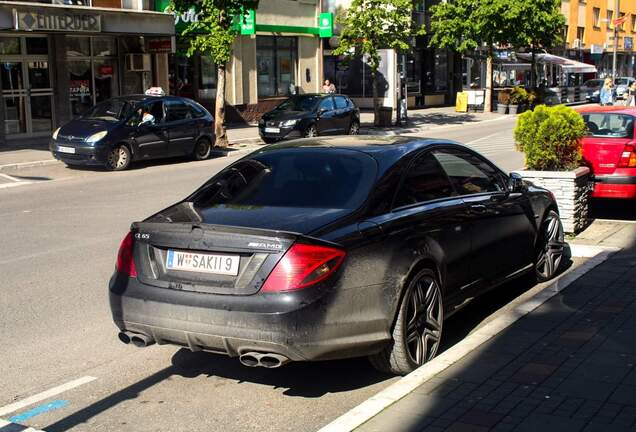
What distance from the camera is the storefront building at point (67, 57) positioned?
22297 millimetres

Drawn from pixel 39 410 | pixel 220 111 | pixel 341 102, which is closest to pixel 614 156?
pixel 39 410

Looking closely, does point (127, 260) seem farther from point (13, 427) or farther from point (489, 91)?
point (489, 91)

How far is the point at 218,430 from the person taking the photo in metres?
4.67

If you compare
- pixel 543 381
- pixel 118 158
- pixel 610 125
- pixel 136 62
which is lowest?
pixel 543 381

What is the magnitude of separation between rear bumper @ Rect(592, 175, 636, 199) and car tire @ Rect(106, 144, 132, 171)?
36.6 ft

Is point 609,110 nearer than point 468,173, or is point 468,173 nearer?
point 468,173

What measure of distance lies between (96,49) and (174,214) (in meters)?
22.3

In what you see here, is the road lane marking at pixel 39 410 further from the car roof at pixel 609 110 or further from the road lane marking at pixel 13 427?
the car roof at pixel 609 110

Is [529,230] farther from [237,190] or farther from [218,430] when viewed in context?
[218,430]

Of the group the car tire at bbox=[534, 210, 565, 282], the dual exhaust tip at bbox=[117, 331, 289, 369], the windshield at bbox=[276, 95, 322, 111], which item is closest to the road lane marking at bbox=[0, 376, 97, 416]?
the dual exhaust tip at bbox=[117, 331, 289, 369]

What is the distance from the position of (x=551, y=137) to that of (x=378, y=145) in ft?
15.9

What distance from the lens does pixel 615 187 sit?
11.3 m

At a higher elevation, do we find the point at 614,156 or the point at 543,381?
the point at 614,156

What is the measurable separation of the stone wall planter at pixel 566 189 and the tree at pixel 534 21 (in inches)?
1234
